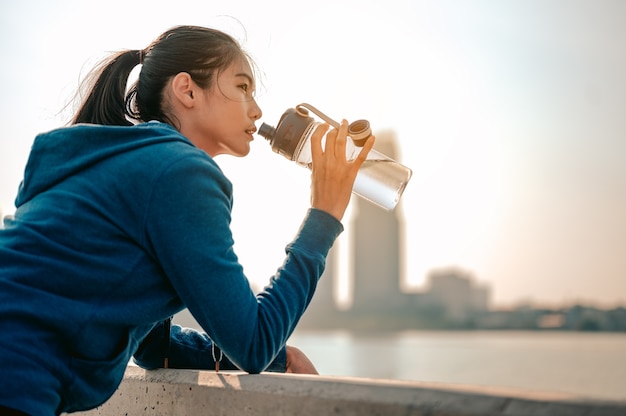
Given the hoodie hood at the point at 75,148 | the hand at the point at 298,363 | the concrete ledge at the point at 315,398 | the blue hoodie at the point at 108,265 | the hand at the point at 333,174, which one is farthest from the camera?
the hand at the point at 298,363

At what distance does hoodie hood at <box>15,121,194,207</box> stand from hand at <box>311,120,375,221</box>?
1.07ft

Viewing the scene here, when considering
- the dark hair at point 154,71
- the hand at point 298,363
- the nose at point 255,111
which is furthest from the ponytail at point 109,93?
the hand at point 298,363

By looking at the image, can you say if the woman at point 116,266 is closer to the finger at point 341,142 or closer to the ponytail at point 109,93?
the finger at point 341,142

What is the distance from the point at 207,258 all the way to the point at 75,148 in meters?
0.36

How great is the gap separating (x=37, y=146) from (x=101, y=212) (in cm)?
Answer: 25

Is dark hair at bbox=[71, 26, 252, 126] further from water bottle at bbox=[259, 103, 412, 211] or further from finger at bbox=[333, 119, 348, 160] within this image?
finger at bbox=[333, 119, 348, 160]

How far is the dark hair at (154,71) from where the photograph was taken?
5.84 feet

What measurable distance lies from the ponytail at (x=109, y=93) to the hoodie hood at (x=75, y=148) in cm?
36

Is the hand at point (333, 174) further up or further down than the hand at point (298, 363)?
further up

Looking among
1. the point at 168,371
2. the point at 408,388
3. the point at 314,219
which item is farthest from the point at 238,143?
the point at 408,388

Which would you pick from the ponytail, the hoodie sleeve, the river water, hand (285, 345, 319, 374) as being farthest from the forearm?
the river water

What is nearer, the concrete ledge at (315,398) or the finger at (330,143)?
the concrete ledge at (315,398)

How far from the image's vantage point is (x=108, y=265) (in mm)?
1371

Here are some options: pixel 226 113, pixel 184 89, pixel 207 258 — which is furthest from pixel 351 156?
pixel 207 258
